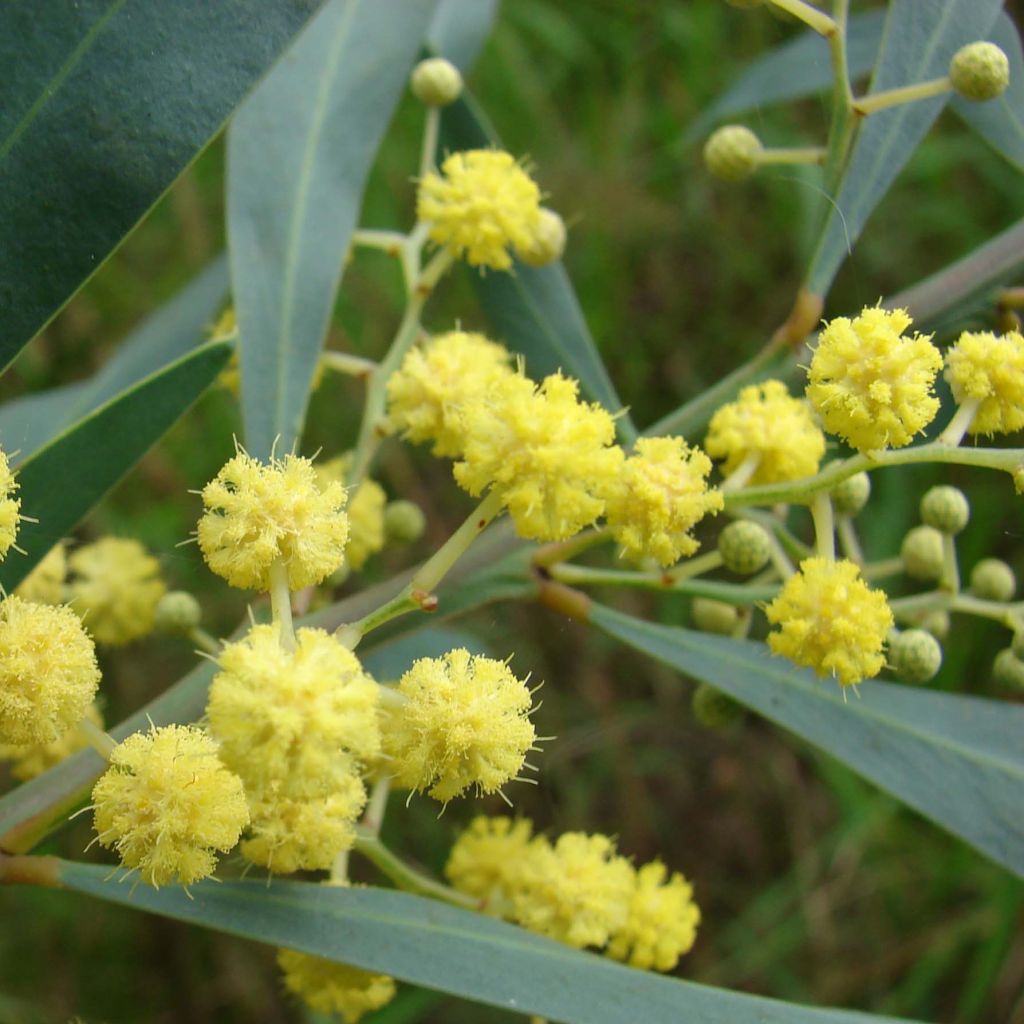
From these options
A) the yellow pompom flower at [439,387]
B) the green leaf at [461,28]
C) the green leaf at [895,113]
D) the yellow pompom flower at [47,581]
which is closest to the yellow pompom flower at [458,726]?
the yellow pompom flower at [439,387]

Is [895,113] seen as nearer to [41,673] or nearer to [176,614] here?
[176,614]

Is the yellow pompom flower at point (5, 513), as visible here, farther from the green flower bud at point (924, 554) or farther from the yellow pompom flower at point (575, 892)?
the green flower bud at point (924, 554)

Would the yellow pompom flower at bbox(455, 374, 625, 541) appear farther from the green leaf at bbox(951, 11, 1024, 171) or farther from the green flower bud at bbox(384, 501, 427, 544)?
the green leaf at bbox(951, 11, 1024, 171)

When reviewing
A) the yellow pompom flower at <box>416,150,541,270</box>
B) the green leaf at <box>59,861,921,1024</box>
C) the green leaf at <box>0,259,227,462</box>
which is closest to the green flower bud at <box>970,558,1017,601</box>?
the green leaf at <box>59,861,921,1024</box>

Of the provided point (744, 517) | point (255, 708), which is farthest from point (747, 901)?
point (255, 708)

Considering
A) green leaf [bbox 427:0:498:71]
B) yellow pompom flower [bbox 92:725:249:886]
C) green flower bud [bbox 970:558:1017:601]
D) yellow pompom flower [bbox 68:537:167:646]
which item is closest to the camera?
yellow pompom flower [bbox 92:725:249:886]

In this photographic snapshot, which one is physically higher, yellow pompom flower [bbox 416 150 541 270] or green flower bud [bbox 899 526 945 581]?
yellow pompom flower [bbox 416 150 541 270]

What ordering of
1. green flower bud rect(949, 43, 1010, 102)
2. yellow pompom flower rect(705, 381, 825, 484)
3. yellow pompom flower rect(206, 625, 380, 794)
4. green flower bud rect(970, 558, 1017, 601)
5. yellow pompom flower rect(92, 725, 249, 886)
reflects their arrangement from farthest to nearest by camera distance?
green flower bud rect(970, 558, 1017, 601) < green flower bud rect(949, 43, 1010, 102) < yellow pompom flower rect(705, 381, 825, 484) < yellow pompom flower rect(92, 725, 249, 886) < yellow pompom flower rect(206, 625, 380, 794)
